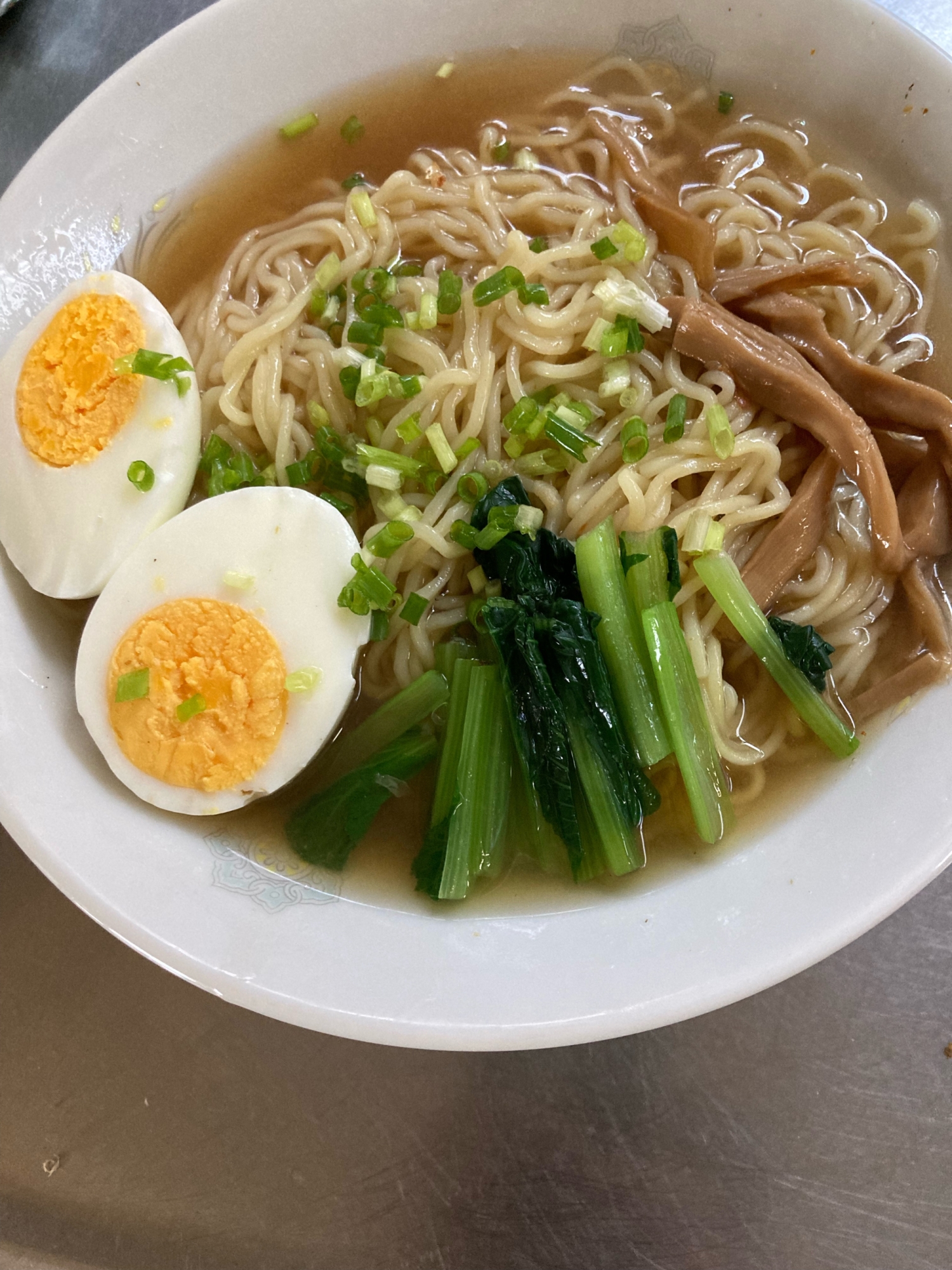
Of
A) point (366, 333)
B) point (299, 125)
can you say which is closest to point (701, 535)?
point (366, 333)

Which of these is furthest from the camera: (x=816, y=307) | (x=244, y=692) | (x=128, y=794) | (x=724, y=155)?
(x=724, y=155)

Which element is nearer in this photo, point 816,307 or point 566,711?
point 566,711

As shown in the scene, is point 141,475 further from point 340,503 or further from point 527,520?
point 527,520

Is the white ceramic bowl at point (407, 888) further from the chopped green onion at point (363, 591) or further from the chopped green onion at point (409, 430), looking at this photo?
the chopped green onion at point (409, 430)

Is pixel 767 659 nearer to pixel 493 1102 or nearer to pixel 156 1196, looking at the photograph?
pixel 493 1102

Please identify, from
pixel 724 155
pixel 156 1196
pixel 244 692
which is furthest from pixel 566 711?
pixel 724 155

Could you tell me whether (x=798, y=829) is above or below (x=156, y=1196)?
above

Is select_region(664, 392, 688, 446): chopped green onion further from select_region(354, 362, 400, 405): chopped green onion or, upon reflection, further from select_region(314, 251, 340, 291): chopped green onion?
select_region(314, 251, 340, 291): chopped green onion
